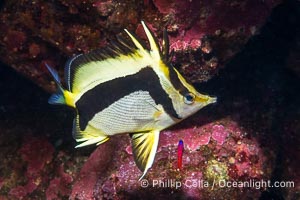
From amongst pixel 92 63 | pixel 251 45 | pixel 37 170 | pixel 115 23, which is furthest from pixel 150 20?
pixel 37 170

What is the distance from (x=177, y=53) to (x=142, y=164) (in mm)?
1523

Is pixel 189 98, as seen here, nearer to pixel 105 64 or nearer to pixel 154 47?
pixel 154 47

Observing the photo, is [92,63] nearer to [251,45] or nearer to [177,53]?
[177,53]

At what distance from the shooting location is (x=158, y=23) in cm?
334

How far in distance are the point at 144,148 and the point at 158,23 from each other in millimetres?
1550

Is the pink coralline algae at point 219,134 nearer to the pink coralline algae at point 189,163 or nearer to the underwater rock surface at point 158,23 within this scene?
the pink coralline algae at point 189,163

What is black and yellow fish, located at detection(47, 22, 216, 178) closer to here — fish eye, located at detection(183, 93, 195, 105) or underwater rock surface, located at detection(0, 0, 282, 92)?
fish eye, located at detection(183, 93, 195, 105)

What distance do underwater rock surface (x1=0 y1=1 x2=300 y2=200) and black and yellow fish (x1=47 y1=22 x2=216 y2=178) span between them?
1.19m

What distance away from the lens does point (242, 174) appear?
Result: 350cm

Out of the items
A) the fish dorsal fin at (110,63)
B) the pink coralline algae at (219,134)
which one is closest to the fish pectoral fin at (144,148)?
the fish dorsal fin at (110,63)

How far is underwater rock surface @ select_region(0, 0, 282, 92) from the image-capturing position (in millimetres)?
3338

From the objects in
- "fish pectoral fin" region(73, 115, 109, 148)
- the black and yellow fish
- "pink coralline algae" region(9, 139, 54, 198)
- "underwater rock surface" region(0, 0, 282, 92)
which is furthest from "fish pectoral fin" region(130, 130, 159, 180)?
"pink coralline algae" region(9, 139, 54, 198)

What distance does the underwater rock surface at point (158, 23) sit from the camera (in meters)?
3.34

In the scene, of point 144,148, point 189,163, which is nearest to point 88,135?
A: point 144,148
